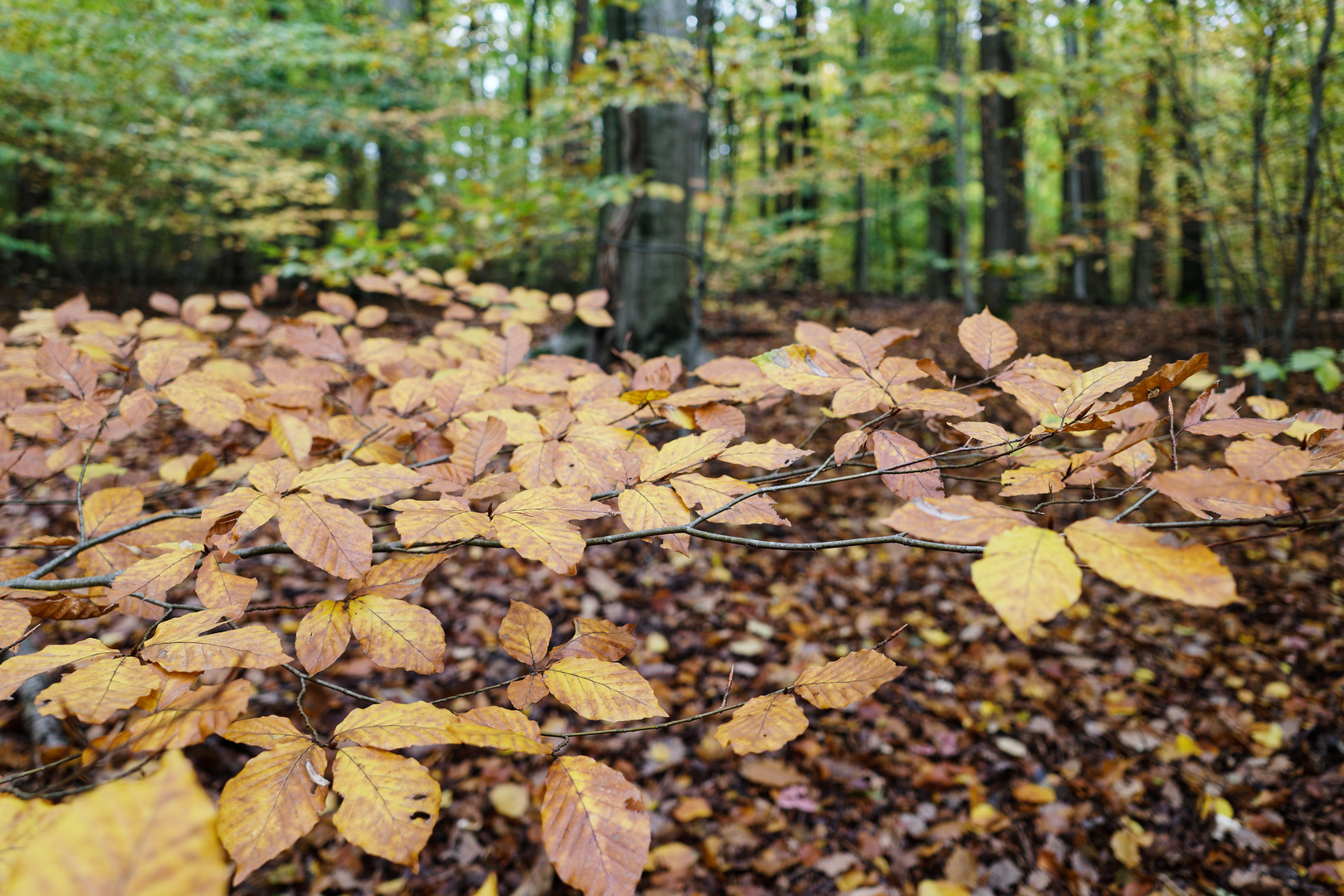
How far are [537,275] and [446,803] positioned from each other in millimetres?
11865

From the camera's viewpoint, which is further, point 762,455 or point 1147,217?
point 1147,217

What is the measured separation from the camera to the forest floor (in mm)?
1828

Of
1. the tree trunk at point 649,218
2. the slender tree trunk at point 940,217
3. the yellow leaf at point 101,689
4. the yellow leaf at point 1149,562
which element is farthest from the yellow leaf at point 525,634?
the slender tree trunk at point 940,217

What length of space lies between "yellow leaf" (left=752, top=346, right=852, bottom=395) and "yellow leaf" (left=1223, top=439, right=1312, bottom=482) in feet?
1.47

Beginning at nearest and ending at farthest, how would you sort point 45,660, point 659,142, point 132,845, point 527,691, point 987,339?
point 132,845, point 45,660, point 527,691, point 987,339, point 659,142

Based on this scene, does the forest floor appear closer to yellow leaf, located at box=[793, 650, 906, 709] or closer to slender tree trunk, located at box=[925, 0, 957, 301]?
yellow leaf, located at box=[793, 650, 906, 709]

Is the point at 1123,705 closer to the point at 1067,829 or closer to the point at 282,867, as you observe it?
the point at 1067,829

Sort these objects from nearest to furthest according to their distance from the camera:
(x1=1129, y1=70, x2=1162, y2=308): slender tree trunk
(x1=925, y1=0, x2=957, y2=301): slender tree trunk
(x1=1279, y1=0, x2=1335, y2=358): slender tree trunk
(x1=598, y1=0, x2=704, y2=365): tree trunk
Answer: (x1=1279, y1=0, x2=1335, y2=358): slender tree trunk < (x1=598, y1=0, x2=704, y2=365): tree trunk < (x1=1129, y1=70, x2=1162, y2=308): slender tree trunk < (x1=925, y1=0, x2=957, y2=301): slender tree trunk

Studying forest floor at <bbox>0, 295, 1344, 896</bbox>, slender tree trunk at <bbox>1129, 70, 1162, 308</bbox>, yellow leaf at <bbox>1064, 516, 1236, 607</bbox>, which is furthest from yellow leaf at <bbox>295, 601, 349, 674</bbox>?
slender tree trunk at <bbox>1129, 70, 1162, 308</bbox>

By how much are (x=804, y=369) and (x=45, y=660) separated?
0.95 meters

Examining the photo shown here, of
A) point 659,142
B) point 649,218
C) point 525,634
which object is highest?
point 659,142

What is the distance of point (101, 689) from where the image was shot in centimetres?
59

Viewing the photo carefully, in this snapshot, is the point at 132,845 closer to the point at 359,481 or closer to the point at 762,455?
the point at 359,481

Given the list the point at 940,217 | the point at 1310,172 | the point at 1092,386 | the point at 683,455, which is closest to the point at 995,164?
the point at 1310,172
